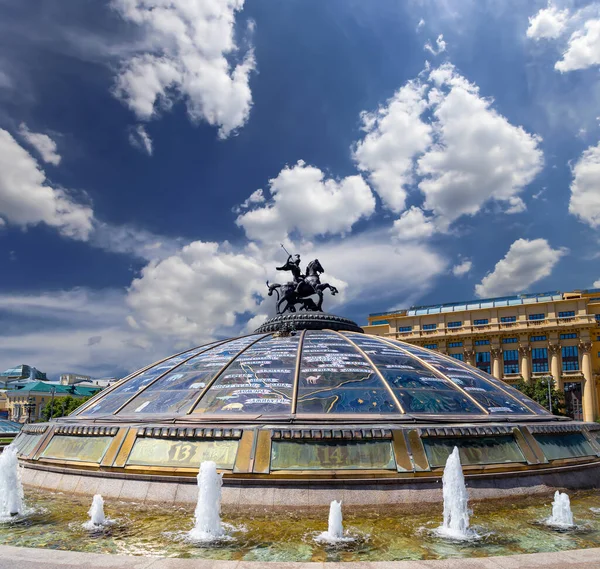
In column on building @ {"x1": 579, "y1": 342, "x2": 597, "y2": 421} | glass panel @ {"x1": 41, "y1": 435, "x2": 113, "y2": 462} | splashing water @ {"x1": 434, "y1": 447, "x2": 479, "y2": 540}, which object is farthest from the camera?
column on building @ {"x1": 579, "y1": 342, "x2": 597, "y2": 421}

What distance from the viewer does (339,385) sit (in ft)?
35.6

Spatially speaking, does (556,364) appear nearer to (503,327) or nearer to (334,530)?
(503,327)

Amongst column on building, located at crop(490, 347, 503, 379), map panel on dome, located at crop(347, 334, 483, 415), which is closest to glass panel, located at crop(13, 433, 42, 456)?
map panel on dome, located at crop(347, 334, 483, 415)

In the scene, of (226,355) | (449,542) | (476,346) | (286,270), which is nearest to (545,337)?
(476,346)

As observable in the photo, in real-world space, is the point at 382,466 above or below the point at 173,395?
below

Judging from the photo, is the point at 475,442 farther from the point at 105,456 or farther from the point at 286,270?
the point at 286,270

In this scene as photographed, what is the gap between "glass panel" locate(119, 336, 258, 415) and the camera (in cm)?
1109

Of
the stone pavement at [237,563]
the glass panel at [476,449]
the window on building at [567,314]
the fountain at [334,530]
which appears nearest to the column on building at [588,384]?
the window on building at [567,314]

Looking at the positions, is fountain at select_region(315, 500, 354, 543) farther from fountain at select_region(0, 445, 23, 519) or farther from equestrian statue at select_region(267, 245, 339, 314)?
equestrian statue at select_region(267, 245, 339, 314)

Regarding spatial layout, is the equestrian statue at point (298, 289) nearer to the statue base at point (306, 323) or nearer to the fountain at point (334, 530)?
the statue base at point (306, 323)

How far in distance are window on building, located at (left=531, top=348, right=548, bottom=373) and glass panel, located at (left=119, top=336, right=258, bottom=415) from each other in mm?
50227

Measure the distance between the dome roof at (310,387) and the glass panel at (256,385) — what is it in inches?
0.9

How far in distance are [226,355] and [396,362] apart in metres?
4.67

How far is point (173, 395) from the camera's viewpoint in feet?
37.8
